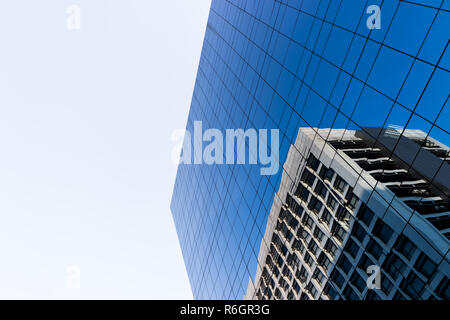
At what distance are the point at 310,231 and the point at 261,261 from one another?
10639mm

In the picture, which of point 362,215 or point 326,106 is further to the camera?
point 326,106

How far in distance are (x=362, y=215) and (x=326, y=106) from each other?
8.40m

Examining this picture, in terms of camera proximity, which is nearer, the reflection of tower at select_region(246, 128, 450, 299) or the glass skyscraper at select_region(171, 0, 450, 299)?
the reflection of tower at select_region(246, 128, 450, 299)

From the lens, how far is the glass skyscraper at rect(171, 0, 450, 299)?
1599 cm

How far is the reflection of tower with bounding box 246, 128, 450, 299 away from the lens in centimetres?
1580

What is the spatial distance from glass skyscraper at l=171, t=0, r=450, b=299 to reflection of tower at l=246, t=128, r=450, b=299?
0.32 feet

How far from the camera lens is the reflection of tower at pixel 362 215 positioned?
1580 cm

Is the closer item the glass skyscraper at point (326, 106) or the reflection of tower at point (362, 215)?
the reflection of tower at point (362, 215)

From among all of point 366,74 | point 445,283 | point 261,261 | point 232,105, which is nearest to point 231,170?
point 232,105

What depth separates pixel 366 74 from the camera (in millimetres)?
20594

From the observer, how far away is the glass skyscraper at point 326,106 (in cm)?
1599

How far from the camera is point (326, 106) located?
24656mm

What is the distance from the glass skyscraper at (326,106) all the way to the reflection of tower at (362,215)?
10 centimetres
